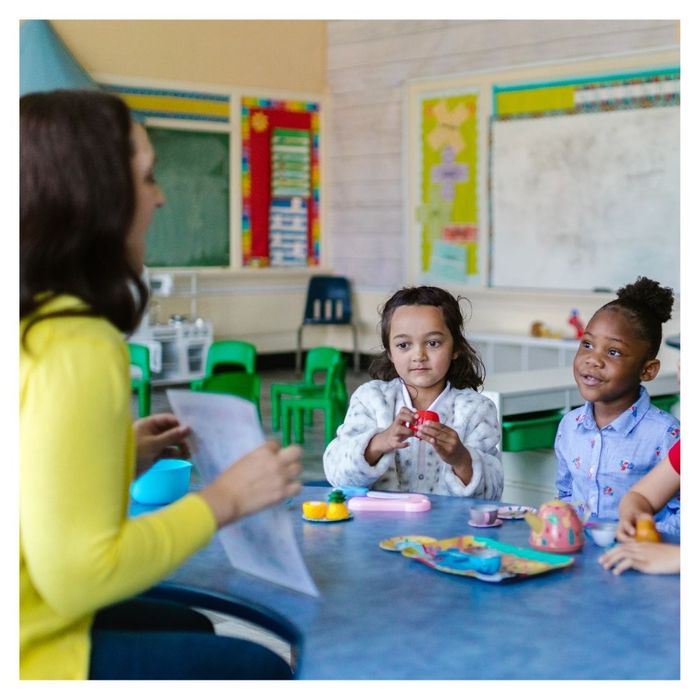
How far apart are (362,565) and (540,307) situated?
6497 millimetres

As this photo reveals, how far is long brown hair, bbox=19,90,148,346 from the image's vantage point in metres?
1.17

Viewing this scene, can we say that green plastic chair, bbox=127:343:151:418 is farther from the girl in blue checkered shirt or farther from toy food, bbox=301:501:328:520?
toy food, bbox=301:501:328:520

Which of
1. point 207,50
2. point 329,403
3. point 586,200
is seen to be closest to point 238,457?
point 329,403

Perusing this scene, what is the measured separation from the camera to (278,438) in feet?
19.3

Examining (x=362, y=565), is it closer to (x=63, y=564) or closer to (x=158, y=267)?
(x=63, y=564)

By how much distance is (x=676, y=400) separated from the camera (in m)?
3.82

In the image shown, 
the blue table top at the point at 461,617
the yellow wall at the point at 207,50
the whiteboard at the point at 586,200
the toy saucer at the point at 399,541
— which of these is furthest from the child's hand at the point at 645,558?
the yellow wall at the point at 207,50

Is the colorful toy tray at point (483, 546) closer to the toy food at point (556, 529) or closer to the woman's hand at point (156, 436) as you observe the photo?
the toy food at point (556, 529)

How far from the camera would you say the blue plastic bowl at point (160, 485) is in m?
1.95

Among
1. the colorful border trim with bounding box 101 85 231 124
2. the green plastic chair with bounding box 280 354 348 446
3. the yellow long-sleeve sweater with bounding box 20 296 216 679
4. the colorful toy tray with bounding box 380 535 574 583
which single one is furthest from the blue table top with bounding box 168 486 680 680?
the colorful border trim with bounding box 101 85 231 124

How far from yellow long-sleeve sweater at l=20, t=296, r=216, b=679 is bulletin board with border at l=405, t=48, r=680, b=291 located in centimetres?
660

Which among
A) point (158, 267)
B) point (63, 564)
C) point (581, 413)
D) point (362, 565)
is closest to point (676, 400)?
point (581, 413)

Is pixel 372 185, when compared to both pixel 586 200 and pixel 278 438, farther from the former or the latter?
pixel 278 438

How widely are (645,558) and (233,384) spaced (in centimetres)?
275
